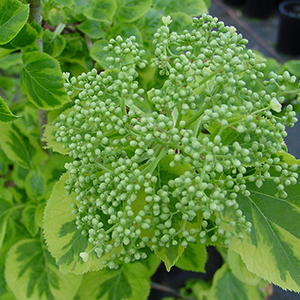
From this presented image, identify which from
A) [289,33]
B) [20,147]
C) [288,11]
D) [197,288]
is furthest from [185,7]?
[288,11]

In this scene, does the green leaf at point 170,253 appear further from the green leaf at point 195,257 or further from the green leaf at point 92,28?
the green leaf at point 92,28

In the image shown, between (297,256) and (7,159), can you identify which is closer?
(297,256)

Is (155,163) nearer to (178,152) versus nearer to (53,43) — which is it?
(178,152)

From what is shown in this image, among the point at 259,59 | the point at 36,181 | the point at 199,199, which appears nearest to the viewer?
the point at 199,199

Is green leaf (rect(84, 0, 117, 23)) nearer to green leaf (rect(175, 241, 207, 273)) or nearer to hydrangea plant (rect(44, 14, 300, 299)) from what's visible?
hydrangea plant (rect(44, 14, 300, 299))

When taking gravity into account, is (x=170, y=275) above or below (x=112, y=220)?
below

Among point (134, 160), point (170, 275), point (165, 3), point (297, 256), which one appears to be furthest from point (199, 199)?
point (170, 275)

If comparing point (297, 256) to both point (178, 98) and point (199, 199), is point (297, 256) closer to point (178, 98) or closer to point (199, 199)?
point (199, 199)
